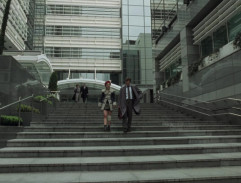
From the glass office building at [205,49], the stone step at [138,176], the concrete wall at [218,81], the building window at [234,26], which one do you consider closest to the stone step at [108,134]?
the stone step at [138,176]

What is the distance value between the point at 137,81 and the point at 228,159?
31.7 m

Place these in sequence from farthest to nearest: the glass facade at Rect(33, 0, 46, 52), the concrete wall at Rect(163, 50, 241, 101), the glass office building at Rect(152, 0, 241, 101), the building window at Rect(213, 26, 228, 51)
Result: the glass facade at Rect(33, 0, 46, 52)
the building window at Rect(213, 26, 228, 51)
the glass office building at Rect(152, 0, 241, 101)
the concrete wall at Rect(163, 50, 241, 101)

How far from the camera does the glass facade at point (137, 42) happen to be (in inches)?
1476

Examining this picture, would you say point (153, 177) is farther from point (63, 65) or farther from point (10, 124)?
point (63, 65)

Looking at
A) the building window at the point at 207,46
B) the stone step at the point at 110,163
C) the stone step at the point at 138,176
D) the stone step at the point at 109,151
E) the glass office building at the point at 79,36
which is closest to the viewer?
the stone step at the point at 138,176

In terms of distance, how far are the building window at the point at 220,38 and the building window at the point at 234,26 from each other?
1.45 ft

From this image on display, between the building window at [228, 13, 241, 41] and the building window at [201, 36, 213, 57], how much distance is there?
204 centimetres

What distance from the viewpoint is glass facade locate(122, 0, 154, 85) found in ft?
123

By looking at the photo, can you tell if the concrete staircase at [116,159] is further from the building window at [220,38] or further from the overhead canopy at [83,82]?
the overhead canopy at [83,82]

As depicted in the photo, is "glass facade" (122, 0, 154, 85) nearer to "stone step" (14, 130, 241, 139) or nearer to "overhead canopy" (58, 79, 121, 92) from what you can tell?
"overhead canopy" (58, 79, 121, 92)

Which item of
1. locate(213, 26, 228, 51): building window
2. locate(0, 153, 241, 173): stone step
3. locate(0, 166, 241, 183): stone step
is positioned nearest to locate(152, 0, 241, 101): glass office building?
locate(213, 26, 228, 51): building window

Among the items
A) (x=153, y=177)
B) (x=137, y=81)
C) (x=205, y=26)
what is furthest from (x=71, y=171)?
(x=137, y=81)

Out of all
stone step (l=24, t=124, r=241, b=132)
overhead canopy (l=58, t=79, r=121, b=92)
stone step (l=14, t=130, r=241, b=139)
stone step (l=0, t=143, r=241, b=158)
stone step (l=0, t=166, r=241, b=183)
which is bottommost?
stone step (l=0, t=166, r=241, b=183)

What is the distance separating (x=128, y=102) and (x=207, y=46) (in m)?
9.36
